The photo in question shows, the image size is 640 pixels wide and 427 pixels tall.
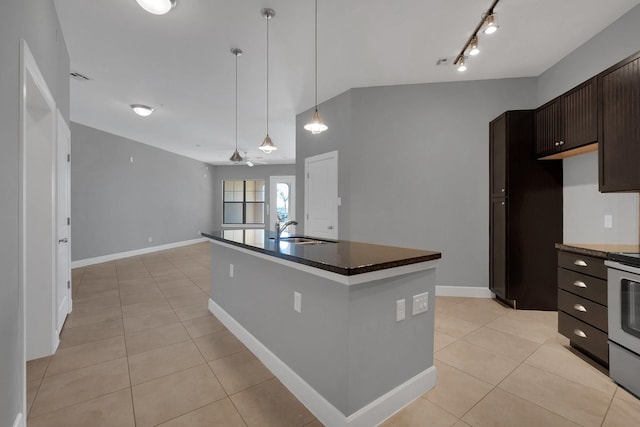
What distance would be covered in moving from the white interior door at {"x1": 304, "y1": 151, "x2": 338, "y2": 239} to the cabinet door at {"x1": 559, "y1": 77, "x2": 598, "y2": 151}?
2.61 m

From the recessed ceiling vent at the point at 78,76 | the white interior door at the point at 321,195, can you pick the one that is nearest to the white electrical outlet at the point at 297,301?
the white interior door at the point at 321,195

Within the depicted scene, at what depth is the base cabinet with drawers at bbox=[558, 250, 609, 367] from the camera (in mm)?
2078

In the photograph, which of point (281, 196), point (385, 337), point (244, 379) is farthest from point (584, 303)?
point (281, 196)

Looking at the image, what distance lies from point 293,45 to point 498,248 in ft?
11.0

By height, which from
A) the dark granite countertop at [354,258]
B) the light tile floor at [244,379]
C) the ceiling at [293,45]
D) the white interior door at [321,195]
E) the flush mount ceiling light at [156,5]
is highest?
the ceiling at [293,45]

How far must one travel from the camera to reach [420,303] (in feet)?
5.84

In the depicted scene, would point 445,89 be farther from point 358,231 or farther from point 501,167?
point 358,231

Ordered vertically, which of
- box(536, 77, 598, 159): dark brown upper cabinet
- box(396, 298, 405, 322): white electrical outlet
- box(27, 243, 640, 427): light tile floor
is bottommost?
box(27, 243, 640, 427): light tile floor

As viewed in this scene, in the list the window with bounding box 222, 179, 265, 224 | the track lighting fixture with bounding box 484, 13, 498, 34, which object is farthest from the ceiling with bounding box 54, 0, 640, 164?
the window with bounding box 222, 179, 265, 224

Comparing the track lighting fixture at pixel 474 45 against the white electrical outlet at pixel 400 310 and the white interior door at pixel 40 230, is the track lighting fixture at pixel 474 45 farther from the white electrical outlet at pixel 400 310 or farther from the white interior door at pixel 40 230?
the white interior door at pixel 40 230

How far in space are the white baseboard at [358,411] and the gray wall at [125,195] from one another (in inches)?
223

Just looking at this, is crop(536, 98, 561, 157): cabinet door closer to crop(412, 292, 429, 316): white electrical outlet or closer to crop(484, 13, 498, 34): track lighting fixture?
crop(484, 13, 498, 34): track lighting fixture

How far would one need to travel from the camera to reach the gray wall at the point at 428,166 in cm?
380

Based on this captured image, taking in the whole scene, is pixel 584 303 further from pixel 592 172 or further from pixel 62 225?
pixel 62 225
